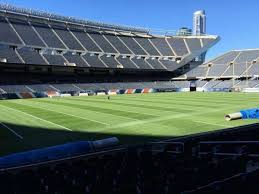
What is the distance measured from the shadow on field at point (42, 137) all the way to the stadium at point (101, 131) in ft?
0.18

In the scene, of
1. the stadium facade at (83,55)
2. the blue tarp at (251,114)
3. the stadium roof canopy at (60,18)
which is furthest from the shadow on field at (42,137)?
the stadium roof canopy at (60,18)

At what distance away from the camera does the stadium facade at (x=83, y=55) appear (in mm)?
76562

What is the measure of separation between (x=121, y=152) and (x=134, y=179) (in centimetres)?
74

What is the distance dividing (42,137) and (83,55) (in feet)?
228

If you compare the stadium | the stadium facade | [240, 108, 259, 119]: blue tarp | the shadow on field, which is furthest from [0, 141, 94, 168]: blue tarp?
the stadium facade

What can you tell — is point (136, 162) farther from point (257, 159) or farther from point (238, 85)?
point (238, 85)

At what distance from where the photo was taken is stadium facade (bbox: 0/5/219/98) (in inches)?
3014

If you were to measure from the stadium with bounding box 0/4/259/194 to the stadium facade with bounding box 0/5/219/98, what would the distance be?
33cm

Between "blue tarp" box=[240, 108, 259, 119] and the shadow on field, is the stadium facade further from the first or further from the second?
"blue tarp" box=[240, 108, 259, 119]

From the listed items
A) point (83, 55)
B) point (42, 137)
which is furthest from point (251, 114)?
point (83, 55)

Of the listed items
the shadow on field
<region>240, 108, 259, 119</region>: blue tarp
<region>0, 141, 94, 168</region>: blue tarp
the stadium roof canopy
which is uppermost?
the stadium roof canopy

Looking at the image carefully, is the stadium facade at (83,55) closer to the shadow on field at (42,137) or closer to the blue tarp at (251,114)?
the shadow on field at (42,137)

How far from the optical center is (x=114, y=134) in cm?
2041

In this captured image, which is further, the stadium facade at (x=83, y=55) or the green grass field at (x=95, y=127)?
the stadium facade at (x=83, y=55)
